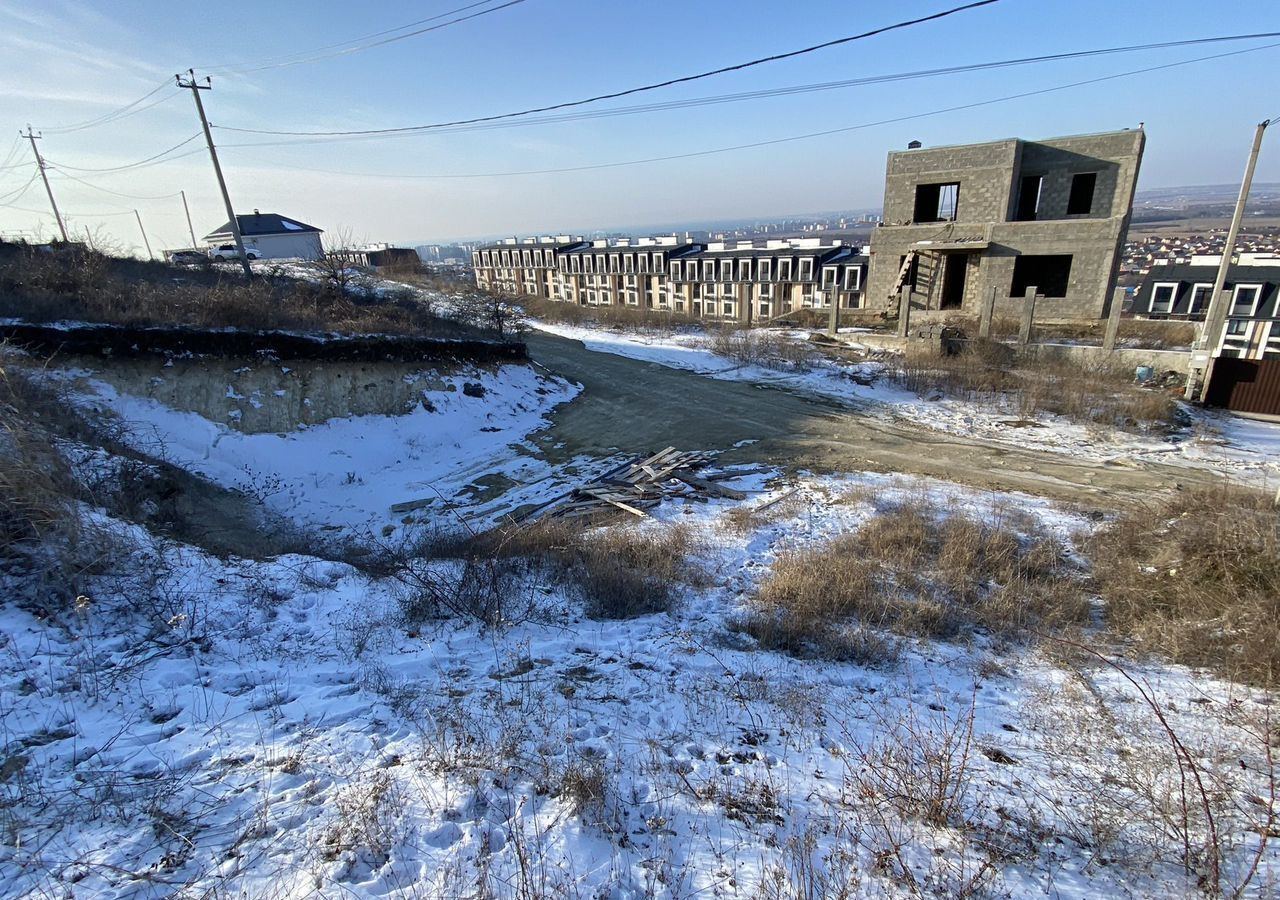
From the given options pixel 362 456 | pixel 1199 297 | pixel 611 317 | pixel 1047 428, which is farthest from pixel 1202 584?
pixel 1199 297

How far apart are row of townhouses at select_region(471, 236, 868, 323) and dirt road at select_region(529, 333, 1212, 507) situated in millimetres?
32181

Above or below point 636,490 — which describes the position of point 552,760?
above

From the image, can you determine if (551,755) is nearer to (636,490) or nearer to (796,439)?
(636,490)

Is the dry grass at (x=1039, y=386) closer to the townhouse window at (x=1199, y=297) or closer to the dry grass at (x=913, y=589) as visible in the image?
the dry grass at (x=913, y=589)

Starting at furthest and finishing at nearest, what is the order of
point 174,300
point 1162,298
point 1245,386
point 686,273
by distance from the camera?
point 686,273 < point 1162,298 < point 1245,386 < point 174,300

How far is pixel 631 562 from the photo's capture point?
7.54 metres

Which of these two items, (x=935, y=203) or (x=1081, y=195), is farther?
(x=935, y=203)

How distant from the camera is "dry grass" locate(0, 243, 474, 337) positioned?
39.7 feet

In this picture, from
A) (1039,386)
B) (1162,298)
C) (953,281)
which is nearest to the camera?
(1039,386)

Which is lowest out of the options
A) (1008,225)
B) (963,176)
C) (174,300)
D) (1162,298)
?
(1162,298)

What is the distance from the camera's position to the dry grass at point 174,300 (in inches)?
476

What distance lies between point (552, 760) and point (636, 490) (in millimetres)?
7746

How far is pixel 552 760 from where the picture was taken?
3523 millimetres

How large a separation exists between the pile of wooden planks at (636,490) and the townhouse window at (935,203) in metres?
22.6
